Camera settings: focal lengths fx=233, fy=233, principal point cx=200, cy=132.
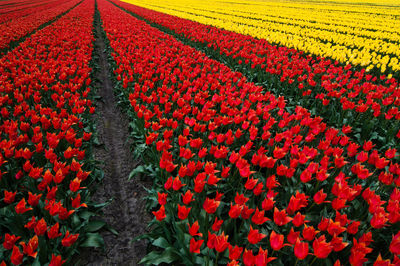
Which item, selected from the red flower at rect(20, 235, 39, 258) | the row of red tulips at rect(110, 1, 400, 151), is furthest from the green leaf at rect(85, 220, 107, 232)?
the row of red tulips at rect(110, 1, 400, 151)

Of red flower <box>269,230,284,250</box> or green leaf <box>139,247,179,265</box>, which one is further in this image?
green leaf <box>139,247,179,265</box>

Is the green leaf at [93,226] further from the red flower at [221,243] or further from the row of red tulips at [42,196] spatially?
the red flower at [221,243]

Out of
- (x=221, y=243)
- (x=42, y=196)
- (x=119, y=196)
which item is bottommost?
(x=119, y=196)

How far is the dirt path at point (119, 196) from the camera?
2801 mm

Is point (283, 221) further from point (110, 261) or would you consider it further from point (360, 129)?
point (360, 129)

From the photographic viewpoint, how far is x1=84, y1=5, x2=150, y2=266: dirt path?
9.19 ft

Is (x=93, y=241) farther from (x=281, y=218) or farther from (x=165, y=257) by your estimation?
(x=281, y=218)

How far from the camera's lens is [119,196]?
369cm

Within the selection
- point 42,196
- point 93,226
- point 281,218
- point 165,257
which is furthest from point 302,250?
point 42,196

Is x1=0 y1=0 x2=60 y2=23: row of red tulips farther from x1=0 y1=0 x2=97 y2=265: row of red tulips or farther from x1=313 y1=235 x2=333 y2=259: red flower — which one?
x1=313 y1=235 x2=333 y2=259: red flower

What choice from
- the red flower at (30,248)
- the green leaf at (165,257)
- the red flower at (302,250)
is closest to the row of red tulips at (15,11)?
the red flower at (30,248)

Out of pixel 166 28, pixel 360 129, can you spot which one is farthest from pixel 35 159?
pixel 166 28

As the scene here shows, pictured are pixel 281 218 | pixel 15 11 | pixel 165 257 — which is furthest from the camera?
pixel 15 11

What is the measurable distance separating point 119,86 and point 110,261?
213 inches
